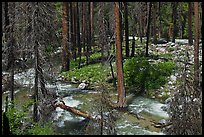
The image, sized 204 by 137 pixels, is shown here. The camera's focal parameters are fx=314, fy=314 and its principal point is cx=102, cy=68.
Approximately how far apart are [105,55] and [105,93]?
1291 cm

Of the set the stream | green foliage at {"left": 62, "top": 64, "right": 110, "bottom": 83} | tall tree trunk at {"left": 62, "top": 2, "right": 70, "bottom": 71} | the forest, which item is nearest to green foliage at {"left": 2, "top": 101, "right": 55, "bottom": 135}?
the forest

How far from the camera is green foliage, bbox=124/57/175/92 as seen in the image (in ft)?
54.1

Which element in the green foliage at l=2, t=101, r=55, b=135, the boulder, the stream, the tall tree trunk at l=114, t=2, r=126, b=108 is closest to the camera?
the green foliage at l=2, t=101, r=55, b=135

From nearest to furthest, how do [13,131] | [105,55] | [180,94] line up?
[13,131] → [180,94] → [105,55]

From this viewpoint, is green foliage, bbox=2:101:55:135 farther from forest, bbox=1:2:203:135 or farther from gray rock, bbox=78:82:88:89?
gray rock, bbox=78:82:88:89

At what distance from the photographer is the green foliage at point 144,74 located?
16.5 metres

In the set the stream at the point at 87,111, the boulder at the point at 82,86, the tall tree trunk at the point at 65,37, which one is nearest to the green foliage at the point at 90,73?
the boulder at the point at 82,86

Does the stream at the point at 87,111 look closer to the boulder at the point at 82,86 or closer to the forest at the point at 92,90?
the forest at the point at 92,90

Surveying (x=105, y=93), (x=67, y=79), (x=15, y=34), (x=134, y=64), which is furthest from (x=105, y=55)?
(x=105, y=93)

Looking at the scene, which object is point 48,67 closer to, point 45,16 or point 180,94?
point 45,16

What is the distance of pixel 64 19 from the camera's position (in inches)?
832

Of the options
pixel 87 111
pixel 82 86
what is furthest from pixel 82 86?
pixel 87 111

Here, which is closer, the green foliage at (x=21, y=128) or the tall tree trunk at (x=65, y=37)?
the green foliage at (x=21, y=128)

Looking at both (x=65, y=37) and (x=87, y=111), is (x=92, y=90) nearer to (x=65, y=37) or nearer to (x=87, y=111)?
(x=87, y=111)
